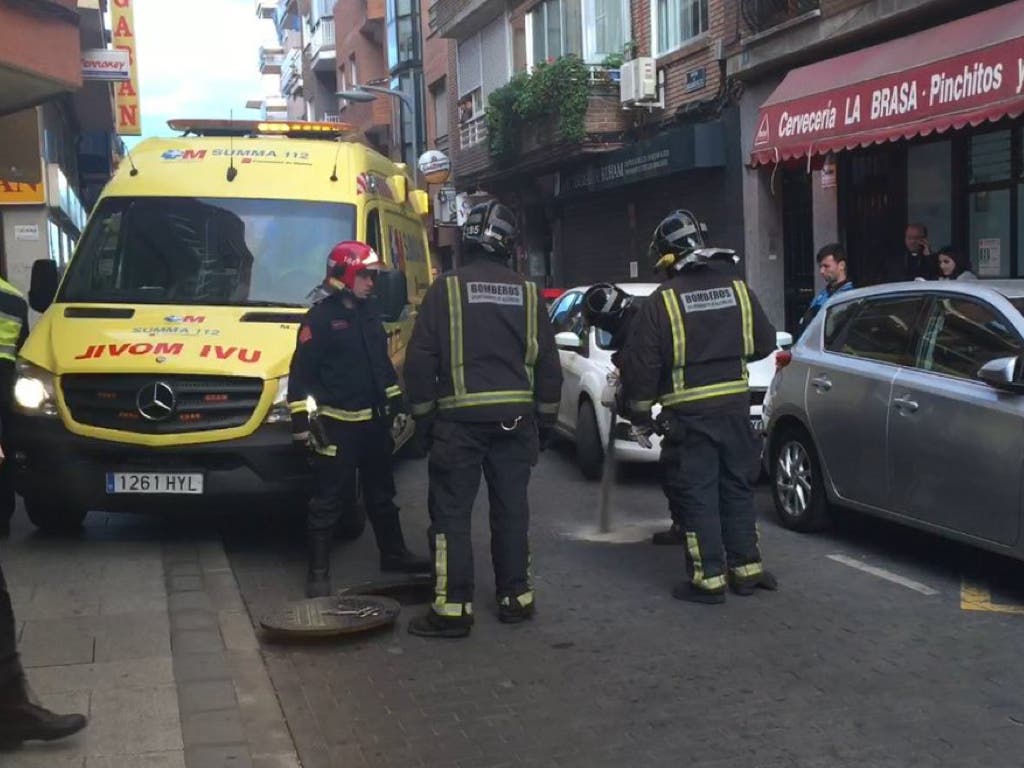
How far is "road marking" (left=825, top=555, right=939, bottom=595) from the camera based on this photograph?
6.44m

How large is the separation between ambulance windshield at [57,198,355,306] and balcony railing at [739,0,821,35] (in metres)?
9.22

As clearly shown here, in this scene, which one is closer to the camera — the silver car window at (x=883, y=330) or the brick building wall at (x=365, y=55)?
the silver car window at (x=883, y=330)

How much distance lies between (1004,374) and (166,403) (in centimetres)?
445

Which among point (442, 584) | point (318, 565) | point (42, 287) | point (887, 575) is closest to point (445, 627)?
point (442, 584)

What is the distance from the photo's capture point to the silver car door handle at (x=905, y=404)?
6543mm

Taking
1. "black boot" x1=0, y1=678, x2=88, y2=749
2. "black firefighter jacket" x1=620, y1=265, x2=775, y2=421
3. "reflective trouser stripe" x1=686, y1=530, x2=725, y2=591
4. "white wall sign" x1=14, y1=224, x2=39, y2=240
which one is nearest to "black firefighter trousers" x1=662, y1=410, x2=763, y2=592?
"reflective trouser stripe" x1=686, y1=530, x2=725, y2=591

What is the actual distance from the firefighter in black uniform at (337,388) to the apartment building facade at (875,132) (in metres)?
7.04

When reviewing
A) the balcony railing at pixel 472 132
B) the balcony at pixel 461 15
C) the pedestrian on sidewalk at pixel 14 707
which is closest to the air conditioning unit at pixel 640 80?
the balcony railing at pixel 472 132

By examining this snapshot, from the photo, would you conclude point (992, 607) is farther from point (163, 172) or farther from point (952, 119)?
point (952, 119)

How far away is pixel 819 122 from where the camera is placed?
13.8 meters

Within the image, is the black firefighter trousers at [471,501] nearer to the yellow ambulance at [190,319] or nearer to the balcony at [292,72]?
the yellow ambulance at [190,319]

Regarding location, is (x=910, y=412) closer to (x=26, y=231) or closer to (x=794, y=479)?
(x=794, y=479)

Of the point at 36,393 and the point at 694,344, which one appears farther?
the point at 36,393

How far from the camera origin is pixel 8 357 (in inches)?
228
